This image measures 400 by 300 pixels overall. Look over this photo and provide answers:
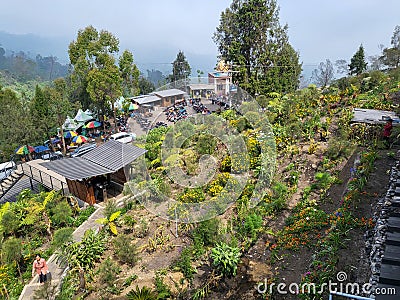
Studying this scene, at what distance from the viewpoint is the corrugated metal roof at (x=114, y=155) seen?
13648mm

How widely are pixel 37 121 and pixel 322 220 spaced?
65.7 ft

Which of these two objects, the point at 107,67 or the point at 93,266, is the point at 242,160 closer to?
the point at 93,266

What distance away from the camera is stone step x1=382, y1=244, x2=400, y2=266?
225 inches

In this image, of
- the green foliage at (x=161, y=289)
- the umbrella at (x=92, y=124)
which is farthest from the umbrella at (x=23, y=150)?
the green foliage at (x=161, y=289)

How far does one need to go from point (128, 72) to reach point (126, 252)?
22.6 meters

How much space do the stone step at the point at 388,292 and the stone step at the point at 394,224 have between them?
59.1 inches

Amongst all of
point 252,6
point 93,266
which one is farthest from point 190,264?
point 252,6

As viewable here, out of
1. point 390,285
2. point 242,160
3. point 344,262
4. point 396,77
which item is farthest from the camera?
point 396,77

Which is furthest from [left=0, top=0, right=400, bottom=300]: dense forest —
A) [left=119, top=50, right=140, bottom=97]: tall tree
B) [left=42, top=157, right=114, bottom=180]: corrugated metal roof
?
[left=119, top=50, right=140, bottom=97]: tall tree

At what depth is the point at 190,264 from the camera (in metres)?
8.68

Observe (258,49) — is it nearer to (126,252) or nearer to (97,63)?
(97,63)

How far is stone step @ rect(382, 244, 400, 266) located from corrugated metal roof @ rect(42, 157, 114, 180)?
1031 cm

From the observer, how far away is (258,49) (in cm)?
2284

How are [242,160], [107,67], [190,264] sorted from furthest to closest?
[107,67] < [242,160] < [190,264]
